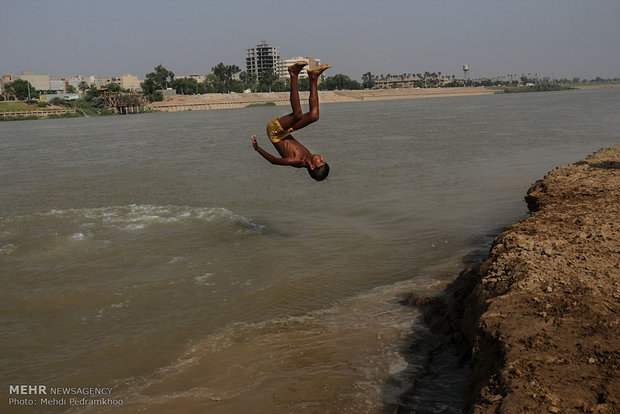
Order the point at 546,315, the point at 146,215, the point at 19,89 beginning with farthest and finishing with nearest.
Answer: the point at 19,89
the point at 146,215
the point at 546,315

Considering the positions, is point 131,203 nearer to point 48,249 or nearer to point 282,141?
point 48,249

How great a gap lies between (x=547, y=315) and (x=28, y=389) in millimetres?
6442

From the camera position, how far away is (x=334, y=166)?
2606 cm

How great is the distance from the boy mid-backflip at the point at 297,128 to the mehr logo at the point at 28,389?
4.34 meters

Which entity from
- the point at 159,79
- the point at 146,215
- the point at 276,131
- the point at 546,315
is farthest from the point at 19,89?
the point at 546,315

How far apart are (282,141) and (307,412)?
13.5 feet

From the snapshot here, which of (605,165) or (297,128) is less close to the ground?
(297,128)

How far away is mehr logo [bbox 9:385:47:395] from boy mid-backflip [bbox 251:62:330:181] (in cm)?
434

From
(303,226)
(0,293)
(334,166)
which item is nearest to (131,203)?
(303,226)

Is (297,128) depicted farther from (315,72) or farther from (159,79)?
(159,79)

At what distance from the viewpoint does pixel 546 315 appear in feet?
17.5

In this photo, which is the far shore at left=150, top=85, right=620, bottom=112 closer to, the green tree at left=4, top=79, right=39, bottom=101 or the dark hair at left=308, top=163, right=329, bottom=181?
the green tree at left=4, top=79, right=39, bottom=101

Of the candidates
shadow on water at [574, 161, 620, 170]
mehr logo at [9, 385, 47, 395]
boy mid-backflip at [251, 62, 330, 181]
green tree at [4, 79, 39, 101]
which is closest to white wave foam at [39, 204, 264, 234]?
boy mid-backflip at [251, 62, 330, 181]

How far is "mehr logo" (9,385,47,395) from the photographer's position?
267 inches
